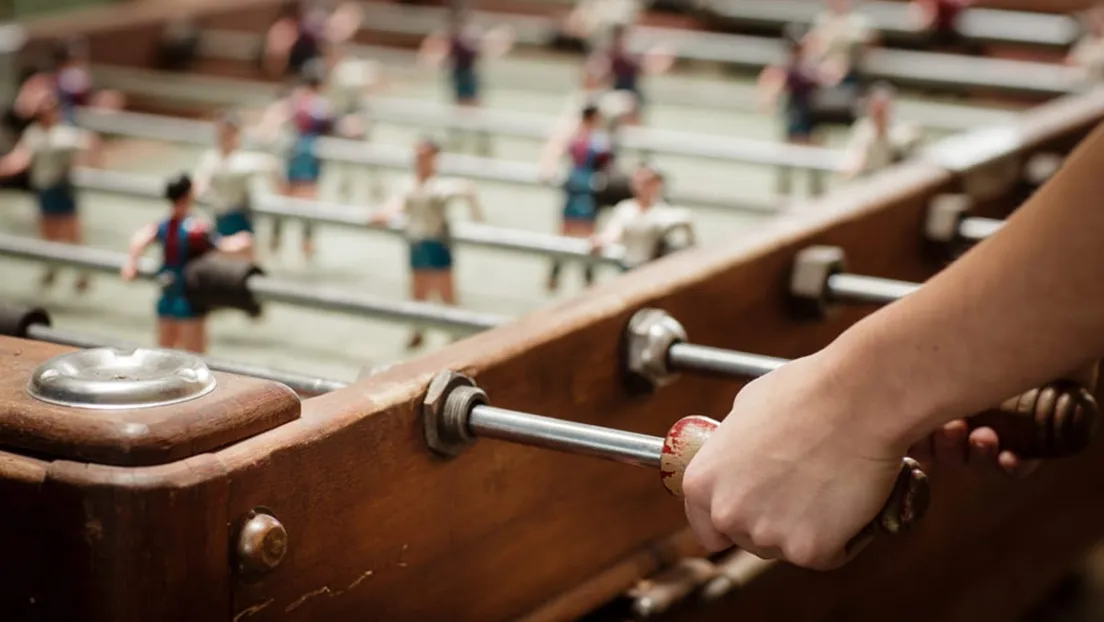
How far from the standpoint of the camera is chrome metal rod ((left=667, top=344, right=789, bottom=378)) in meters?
1.32

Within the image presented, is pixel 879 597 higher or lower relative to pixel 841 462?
lower

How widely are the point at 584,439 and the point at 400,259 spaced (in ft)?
7.40

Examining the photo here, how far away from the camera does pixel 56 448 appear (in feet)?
3.30

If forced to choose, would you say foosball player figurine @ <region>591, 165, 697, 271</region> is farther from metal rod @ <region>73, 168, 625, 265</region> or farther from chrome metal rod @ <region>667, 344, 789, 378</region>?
chrome metal rod @ <region>667, 344, 789, 378</region>

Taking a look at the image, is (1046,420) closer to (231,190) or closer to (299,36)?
(231,190)

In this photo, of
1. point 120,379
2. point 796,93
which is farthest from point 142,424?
point 796,93

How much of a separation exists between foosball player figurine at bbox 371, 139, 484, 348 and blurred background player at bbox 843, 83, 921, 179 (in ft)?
2.91

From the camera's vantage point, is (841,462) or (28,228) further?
(28,228)

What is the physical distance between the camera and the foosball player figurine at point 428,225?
2.76m

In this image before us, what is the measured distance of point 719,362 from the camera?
1.37 m

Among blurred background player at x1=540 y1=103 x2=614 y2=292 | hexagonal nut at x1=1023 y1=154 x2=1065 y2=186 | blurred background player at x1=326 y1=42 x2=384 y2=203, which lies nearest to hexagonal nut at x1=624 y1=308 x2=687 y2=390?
hexagonal nut at x1=1023 y1=154 x2=1065 y2=186

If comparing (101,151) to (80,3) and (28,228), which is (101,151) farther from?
(80,3)

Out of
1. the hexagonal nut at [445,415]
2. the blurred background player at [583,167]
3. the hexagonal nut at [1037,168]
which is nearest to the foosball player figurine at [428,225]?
the blurred background player at [583,167]

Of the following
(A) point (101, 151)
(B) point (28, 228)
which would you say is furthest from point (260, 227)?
(A) point (101, 151)
